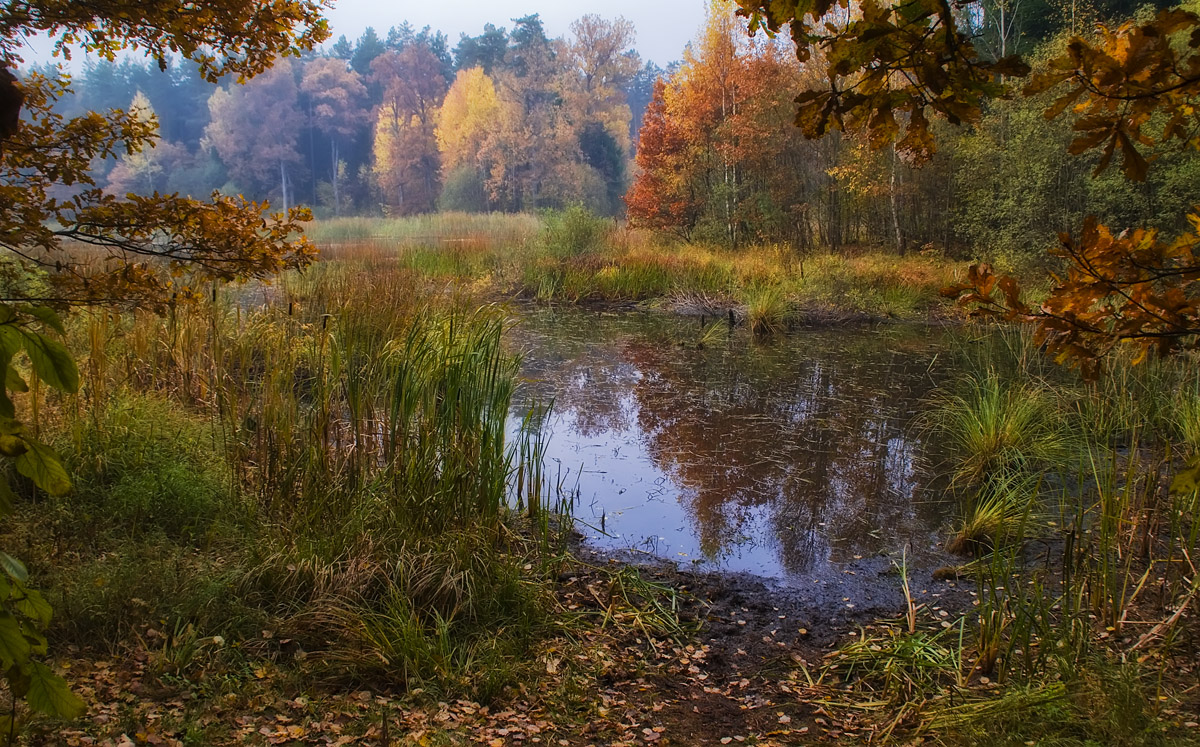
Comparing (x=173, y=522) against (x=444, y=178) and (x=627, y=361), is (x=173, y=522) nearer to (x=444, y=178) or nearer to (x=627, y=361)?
(x=627, y=361)

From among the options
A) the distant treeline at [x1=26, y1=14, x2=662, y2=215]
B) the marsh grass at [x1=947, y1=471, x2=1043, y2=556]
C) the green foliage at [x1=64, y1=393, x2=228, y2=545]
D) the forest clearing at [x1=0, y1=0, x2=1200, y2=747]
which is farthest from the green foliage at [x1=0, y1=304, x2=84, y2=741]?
the distant treeline at [x1=26, y1=14, x2=662, y2=215]

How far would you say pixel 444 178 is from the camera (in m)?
38.1

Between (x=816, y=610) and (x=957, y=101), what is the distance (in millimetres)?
2491

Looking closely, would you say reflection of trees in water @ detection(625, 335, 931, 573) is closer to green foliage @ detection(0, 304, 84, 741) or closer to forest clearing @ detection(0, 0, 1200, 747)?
forest clearing @ detection(0, 0, 1200, 747)

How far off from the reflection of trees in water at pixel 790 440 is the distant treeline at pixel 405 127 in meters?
25.7

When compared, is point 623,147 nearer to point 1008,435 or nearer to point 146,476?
point 1008,435

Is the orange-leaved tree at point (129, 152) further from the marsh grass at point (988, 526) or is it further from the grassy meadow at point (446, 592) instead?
the marsh grass at point (988, 526)

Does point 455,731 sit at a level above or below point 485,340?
below

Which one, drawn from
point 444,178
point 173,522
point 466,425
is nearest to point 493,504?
point 466,425

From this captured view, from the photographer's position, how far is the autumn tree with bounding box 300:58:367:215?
38531 millimetres

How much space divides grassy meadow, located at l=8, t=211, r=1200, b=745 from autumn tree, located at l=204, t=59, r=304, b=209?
35.7 meters

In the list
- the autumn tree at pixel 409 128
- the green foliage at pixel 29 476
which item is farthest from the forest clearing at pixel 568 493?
the autumn tree at pixel 409 128

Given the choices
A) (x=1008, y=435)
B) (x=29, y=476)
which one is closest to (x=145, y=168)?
(x=1008, y=435)

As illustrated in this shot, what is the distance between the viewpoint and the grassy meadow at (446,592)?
2.09 meters
